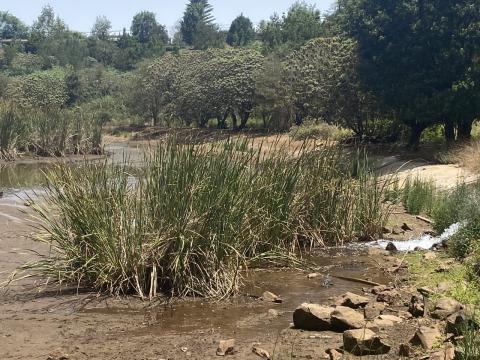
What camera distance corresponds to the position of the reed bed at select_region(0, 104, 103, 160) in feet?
83.2

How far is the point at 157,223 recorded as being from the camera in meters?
7.46

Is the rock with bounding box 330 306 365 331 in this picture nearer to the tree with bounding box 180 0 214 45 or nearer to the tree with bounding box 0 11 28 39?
the tree with bounding box 180 0 214 45

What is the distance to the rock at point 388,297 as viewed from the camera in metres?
7.05

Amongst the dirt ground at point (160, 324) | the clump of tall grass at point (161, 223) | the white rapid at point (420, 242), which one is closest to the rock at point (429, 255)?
the white rapid at point (420, 242)

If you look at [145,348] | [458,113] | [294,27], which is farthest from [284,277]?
[294,27]

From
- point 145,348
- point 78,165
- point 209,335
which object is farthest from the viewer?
point 78,165

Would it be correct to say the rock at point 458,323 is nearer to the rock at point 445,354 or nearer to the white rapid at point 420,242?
the rock at point 445,354

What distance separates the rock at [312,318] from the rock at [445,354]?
1336 mm

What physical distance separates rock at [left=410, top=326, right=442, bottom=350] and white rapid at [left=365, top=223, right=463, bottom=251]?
5083 mm

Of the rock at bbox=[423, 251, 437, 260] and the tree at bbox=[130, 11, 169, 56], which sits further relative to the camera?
the tree at bbox=[130, 11, 169, 56]

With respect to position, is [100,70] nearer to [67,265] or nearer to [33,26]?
[33,26]

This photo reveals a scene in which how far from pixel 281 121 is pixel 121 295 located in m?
27.4

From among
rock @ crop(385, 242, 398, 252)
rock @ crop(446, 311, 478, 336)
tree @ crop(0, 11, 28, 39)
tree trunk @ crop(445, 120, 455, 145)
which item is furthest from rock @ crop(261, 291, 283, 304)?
tree @ crop(0, 11, 28, 39)

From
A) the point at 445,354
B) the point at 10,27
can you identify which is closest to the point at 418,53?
the point at 445,354
